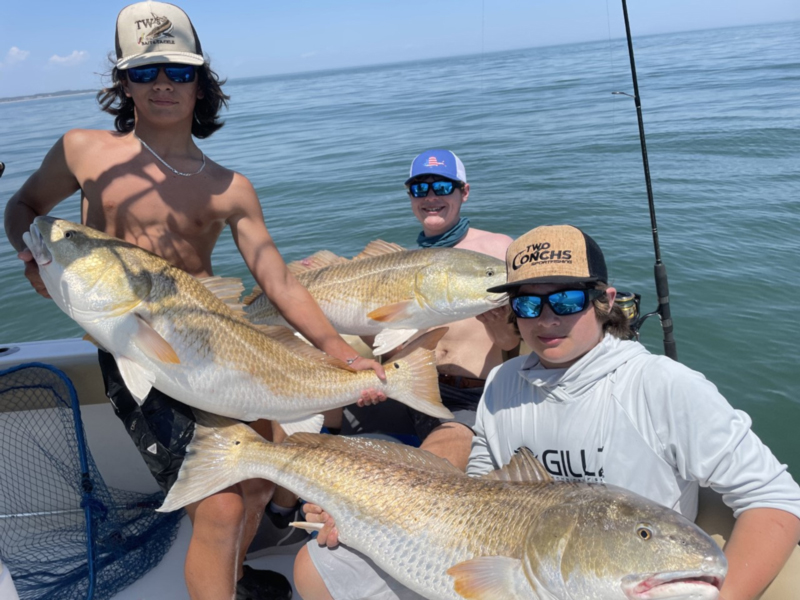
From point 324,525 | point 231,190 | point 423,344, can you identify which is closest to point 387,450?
point 324,525

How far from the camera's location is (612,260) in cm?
937

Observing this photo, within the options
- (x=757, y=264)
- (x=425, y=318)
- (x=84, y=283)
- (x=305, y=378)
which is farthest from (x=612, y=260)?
(x=84, y=283)

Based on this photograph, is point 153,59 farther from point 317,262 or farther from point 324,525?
point 324,525

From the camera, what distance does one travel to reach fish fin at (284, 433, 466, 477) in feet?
8.00

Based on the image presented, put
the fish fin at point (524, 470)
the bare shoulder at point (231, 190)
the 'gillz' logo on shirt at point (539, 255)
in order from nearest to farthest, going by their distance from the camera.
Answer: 1. the fish fin at point (524, 470)
2. the 'gillz' logo on shirt at point (539, 255)
3. the bare shoulder at point (231, 190)

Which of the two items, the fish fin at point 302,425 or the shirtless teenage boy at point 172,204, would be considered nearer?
the shirtless teenage boy at point 172,204

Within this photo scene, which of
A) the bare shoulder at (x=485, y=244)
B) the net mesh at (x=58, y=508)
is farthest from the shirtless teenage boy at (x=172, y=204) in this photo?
the bare shoulder at (x=485, y=244)

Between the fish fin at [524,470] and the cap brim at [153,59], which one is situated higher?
the cap brim at [153,59]

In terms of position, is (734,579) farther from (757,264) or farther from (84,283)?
(757,264)

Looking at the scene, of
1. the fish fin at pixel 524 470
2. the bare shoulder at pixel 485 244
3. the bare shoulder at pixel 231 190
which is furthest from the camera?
the bare shoulder at pixel 485 244

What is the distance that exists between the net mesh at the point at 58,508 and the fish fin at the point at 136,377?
0.87 metres

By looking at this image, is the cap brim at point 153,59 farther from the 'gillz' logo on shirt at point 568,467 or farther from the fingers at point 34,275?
the 'gillz' logo on shirt at point 568,467

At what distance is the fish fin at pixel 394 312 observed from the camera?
136 inches

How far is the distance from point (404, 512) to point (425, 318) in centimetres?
143
